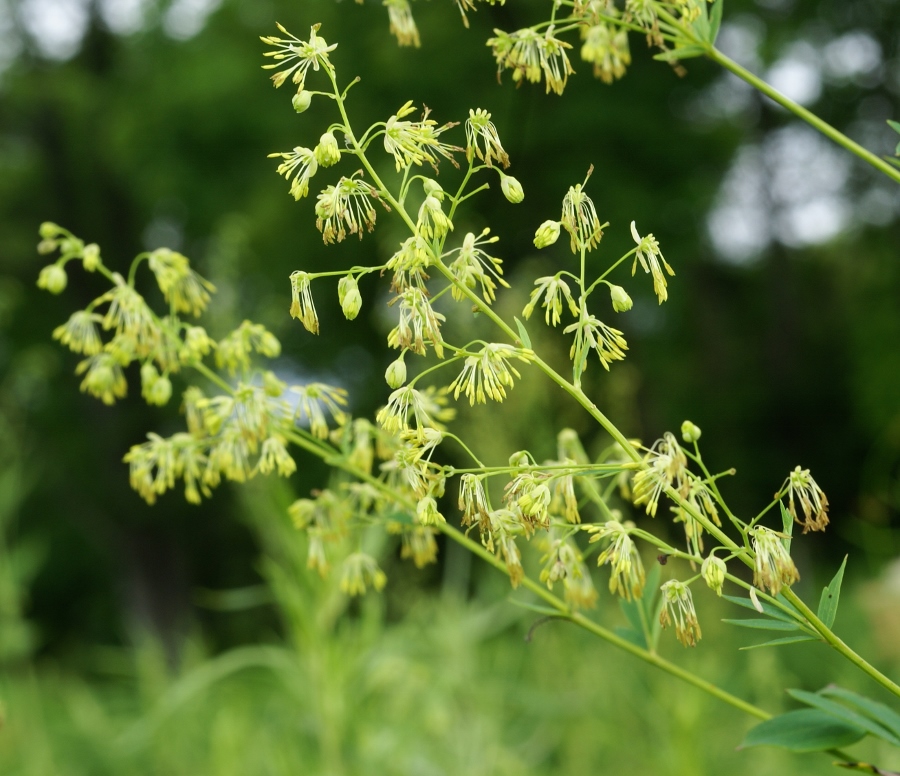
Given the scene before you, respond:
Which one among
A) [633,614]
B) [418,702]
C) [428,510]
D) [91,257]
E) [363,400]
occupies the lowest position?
[363,400]

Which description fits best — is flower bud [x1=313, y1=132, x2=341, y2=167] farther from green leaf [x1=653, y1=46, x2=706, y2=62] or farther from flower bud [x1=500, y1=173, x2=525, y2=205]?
green leaf [x1=653, y1=46, x2=706, y2=62]

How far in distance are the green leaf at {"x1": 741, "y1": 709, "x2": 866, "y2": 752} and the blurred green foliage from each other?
1.13 m

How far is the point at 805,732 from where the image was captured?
752 mm

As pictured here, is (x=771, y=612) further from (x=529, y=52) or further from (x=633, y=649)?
(x=529, y=52)

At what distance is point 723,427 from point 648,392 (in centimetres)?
299

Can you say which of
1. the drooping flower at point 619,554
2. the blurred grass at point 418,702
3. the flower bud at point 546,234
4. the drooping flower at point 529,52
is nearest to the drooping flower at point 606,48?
the drooping flower at point 529,52

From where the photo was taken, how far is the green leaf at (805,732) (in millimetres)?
733

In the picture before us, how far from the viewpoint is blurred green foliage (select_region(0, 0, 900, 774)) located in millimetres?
2389

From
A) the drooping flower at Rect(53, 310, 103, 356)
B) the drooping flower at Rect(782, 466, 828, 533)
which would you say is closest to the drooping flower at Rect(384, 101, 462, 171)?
the drooping flower at Rect(782, 466, 828, 533)

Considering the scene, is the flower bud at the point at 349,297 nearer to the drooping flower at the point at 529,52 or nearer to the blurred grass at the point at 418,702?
the drooping flower at the point at 529,52

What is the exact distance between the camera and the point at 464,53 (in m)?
6.59

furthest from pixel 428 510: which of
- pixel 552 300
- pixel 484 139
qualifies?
pixel 484 139

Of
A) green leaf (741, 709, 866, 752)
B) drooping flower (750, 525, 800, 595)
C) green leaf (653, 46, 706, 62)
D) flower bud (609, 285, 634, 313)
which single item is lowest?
green leaf (741, 709, 866, 752)

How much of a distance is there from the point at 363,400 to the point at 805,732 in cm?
733
